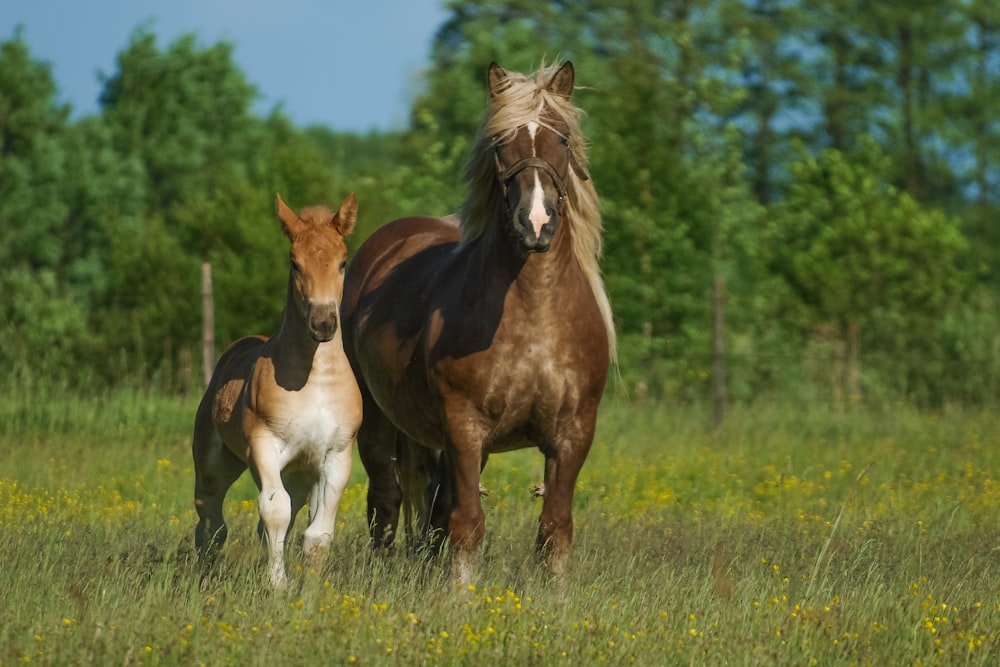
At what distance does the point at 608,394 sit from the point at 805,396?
2.99 m

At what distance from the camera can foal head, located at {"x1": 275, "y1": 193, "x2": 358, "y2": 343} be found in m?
5.78

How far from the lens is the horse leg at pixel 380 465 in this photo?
7730mm

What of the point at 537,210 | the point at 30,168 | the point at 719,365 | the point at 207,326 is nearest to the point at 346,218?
the point at 537,210

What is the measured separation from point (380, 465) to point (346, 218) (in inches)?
78.8

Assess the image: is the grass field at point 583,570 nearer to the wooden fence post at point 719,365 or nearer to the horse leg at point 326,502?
the horse leg at point 326,502

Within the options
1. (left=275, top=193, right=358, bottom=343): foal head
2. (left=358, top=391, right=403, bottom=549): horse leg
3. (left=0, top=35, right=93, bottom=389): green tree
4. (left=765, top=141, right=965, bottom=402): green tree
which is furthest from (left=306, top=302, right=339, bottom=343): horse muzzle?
(left=0, top=35, right=93, bottom=389): green tree

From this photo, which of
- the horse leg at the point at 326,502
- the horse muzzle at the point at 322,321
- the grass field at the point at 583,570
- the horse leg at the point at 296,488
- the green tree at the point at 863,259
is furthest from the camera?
the green tree at the point at 863,259

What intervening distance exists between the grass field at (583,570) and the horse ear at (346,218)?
4.95ft

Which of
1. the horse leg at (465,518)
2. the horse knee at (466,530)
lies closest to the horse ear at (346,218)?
the horse leg at (465,518)

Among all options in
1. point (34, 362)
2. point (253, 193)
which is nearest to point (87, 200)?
point (253, 193)

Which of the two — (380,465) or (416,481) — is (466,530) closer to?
(416,481)

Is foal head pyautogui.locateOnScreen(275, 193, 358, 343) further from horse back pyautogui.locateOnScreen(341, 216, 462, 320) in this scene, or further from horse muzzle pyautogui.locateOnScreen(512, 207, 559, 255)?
horse back pyautogui.locateOnScreen(341, 216, 462, 320)

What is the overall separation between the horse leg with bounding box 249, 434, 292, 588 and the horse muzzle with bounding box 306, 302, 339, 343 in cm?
60

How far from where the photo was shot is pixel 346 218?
6211 mm
